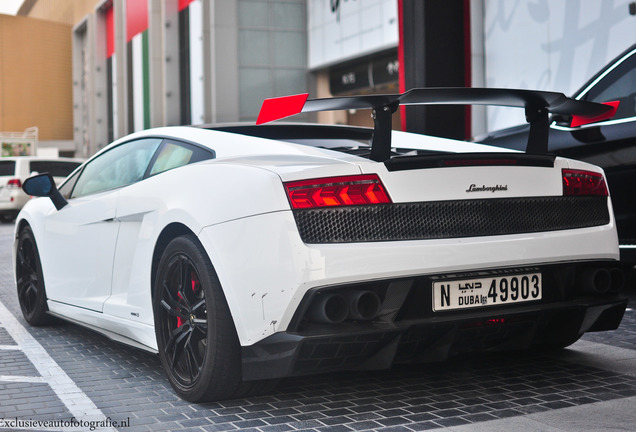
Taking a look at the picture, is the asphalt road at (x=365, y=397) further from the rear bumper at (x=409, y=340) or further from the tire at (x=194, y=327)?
the rear bumper at (x=409, y=340)

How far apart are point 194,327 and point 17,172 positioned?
19482 millimetres

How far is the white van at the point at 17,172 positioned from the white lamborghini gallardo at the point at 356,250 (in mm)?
17568

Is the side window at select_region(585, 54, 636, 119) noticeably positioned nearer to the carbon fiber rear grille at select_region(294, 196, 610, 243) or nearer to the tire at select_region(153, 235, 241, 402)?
the carbon fiber rear grille at select_region(294, 196, 610, 243)

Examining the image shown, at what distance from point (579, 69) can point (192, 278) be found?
9.49 metres

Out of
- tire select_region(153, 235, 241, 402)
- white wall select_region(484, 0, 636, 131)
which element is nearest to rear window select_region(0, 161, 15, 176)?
white wall select_region(484, 0, 636, 131)

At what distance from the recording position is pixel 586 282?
152 inches

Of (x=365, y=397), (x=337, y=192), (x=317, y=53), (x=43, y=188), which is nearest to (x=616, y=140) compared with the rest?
(x=365, y=397)

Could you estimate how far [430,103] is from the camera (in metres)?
3.68

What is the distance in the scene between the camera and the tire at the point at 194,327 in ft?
11.7

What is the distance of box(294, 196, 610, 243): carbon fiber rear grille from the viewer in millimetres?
3357

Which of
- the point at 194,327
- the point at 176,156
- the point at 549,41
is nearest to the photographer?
the point at 194,327

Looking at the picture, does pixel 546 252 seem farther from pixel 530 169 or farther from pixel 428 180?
pixel 428 180

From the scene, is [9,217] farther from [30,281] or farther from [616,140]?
[616,140]

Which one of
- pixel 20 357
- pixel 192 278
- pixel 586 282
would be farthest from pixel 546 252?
pixel 20 357
